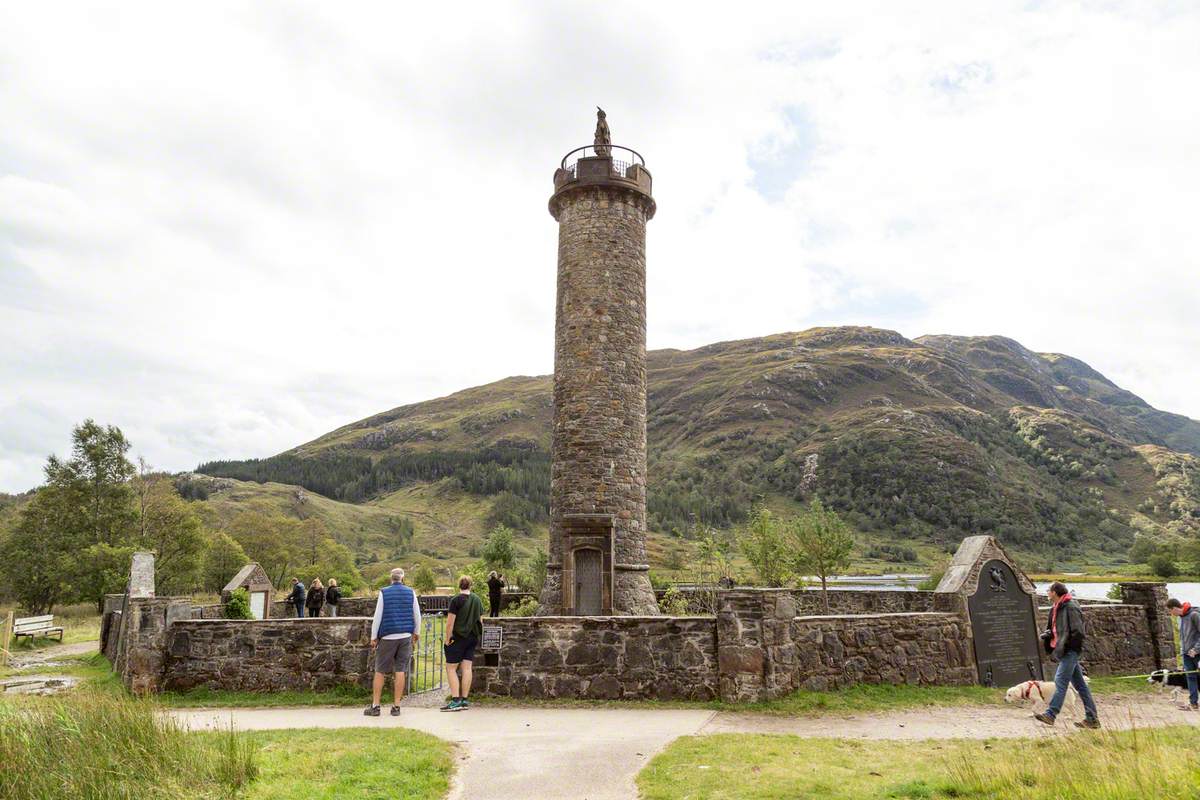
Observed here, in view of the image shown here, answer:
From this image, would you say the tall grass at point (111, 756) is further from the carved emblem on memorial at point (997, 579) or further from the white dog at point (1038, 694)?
the carved emblem on memorial at point (997, 579)

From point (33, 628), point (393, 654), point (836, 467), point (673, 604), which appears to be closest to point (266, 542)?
point (33, 628)

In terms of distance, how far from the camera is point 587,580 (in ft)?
64.4

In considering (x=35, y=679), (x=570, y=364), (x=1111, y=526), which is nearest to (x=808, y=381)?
(x=1111, y=526)

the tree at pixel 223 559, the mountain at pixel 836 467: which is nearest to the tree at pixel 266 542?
the tree at pixel 223 559

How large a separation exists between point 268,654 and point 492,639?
12.1ft

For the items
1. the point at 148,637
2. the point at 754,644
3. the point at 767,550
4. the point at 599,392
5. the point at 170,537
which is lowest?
the point at 754,644

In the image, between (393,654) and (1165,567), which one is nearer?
(393,654)

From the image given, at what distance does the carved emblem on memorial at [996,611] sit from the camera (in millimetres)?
12094

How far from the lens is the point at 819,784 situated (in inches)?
248

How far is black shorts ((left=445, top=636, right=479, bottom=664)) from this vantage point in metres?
10.3

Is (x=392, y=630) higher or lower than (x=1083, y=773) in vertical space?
higher

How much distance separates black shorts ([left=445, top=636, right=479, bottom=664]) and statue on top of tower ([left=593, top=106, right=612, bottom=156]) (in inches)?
652

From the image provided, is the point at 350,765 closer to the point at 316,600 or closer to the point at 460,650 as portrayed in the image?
the point at 460,650

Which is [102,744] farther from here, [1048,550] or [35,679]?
[1048,550]
